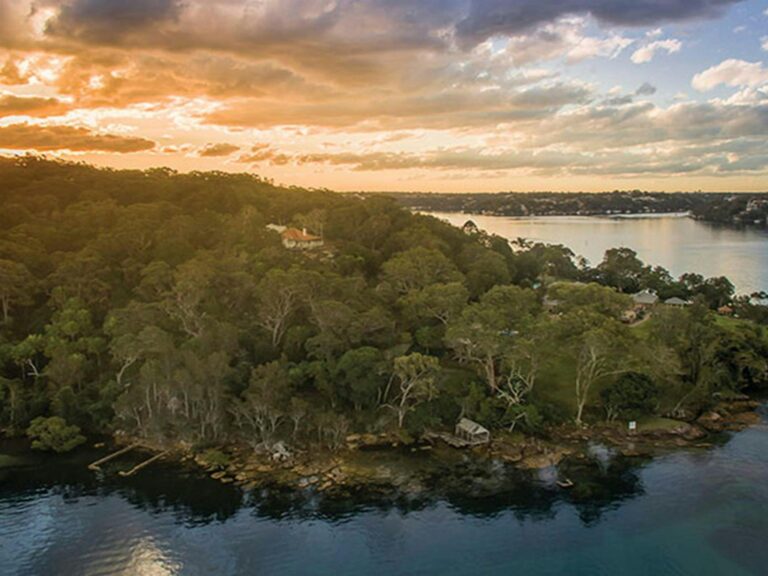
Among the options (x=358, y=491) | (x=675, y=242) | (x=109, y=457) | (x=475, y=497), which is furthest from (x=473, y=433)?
(x=675, y=242)

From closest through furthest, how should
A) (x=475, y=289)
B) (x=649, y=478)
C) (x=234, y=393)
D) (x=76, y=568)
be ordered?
(x=76, y=568), (x=649, y=478), (x=234, y=393), (x=475, y=289)

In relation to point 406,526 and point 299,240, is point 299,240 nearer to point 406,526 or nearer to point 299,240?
point 299,240

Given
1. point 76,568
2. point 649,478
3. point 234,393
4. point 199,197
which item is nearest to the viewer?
point 76,568

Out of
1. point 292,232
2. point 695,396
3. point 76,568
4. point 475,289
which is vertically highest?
point 292,232

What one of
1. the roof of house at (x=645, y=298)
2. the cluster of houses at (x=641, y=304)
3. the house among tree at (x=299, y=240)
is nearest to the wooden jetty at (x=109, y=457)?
the house among tree at (x=299, y=240)

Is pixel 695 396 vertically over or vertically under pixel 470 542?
over

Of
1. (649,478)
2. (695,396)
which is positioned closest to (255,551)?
(649,478)

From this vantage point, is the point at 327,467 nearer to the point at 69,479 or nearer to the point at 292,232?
the point at 69,479

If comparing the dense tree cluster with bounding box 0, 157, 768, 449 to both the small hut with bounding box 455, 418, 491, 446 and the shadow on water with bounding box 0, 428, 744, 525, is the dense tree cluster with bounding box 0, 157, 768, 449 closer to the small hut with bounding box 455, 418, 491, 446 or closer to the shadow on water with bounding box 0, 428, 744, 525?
the small hut with bounding box 455, 418, 491, 446
